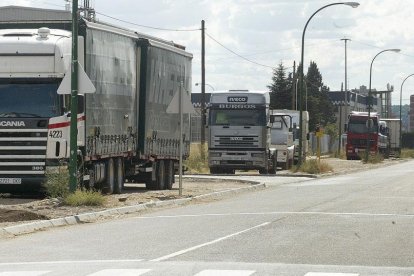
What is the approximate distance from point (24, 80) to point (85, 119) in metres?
1.78

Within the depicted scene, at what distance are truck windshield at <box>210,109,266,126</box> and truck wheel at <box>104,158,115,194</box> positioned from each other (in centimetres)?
1609

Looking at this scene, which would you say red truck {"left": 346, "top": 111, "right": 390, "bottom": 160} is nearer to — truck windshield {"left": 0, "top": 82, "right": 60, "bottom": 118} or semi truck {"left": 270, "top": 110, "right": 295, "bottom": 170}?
semi truck {"left": 270, "top": 110, "right": 295, "bottom": 170}

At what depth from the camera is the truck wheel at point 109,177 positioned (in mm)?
25188

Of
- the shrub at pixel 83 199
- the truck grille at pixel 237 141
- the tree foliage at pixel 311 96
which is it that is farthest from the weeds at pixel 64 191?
the tree foliage at pixel 311 96

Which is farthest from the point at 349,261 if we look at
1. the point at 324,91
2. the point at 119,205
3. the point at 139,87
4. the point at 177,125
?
the point at 324,91

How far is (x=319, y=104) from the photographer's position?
143375 mm

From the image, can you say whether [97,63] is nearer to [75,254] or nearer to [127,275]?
[75,254]

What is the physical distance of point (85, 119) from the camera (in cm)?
2300

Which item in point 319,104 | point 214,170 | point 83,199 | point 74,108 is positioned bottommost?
point 214,170

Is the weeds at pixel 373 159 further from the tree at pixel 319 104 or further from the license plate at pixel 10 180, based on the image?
the tree at pixel 319 104

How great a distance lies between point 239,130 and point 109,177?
55.2 ft

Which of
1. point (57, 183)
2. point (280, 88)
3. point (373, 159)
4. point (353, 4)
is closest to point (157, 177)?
point (57, 183)

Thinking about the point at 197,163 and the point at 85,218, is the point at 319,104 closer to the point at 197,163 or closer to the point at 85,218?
the point at 197,163

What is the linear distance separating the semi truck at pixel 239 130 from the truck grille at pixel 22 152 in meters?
19.3
